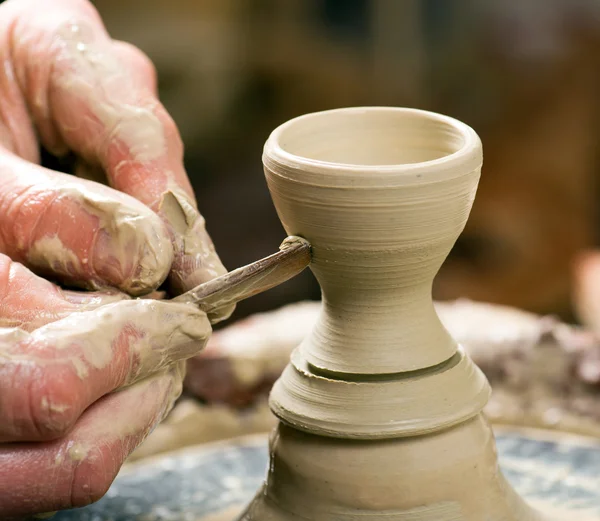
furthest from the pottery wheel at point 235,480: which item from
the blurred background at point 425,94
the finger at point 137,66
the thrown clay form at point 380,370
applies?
the blurred background at point 425,94

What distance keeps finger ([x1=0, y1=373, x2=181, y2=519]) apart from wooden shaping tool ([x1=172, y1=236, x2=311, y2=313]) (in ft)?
0.66

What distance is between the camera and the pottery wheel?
2031 millimetres

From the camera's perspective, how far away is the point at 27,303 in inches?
60.4

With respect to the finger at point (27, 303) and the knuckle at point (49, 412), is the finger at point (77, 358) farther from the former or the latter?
the finger at point (27, 303)

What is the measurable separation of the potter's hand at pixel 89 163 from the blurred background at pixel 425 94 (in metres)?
3.32

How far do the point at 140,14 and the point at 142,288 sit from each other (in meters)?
5.75

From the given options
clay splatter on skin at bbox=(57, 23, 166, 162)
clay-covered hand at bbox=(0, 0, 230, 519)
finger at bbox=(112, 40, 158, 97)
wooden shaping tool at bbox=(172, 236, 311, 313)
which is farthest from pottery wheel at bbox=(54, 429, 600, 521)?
finger at bbox=(112, 40, 158, 97)

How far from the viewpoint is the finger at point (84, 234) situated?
154cm

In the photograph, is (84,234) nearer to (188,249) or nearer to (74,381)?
(188,249)

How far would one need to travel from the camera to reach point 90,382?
54.7 inches

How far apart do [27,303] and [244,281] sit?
13.9 inches

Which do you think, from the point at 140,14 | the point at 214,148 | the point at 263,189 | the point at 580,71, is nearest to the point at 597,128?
the point at 580,71

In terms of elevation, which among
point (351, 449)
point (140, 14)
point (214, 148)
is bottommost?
point (214, 148)

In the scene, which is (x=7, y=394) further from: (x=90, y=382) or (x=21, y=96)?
(x=21, y=96)
